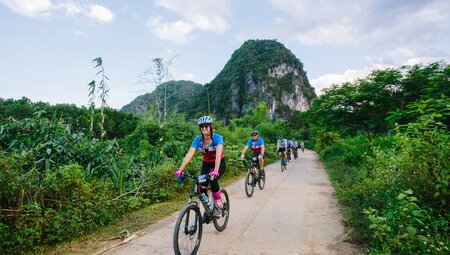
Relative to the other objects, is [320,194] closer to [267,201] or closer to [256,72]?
[267,201]

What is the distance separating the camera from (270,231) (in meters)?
5.20

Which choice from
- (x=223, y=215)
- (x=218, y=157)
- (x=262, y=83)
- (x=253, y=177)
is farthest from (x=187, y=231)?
(x=262, y=83)

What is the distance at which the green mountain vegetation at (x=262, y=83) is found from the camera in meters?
133

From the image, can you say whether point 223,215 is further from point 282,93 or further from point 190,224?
point 282,93

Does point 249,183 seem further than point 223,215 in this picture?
Yes

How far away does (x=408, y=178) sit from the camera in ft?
15.8

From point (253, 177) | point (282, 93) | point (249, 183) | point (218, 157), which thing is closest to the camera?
point (218, 157)

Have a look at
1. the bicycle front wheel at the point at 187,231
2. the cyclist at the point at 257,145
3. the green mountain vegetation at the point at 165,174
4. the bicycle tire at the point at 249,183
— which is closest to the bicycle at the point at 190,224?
the bicycle front wheel at the point at 187,231

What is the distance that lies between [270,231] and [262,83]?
428 ft

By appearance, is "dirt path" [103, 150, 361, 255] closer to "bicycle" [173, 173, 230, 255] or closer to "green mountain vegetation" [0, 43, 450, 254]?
"bicycle" [173, 173, 230, 255]

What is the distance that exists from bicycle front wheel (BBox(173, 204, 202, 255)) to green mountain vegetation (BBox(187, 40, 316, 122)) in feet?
404

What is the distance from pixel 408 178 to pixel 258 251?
2.89 m

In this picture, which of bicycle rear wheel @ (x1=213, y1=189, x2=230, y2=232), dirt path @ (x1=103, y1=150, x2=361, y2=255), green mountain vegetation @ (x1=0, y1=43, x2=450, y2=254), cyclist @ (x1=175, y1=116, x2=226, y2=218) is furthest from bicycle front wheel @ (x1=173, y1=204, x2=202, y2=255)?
green mountain vegetation @ (x1=0, y1=43, x2=450, y2=254)

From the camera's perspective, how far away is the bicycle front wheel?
3.63 m
